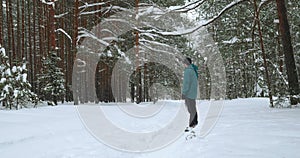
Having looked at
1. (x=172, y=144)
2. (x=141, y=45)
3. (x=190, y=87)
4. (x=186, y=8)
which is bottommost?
(x=172, y=144)

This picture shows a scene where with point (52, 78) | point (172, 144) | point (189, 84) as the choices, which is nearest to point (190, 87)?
point (189, 84)

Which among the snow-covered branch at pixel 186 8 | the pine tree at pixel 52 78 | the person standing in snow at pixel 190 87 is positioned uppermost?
the snow-covered branch at pixel 186 8

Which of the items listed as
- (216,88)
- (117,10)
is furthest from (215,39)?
(216,88)

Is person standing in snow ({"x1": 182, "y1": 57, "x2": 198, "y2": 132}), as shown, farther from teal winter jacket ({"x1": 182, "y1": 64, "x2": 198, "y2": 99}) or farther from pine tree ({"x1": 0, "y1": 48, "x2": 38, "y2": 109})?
pine tree ({"x1": 0, "y1": 48, "x2": 38, "y2": 109})

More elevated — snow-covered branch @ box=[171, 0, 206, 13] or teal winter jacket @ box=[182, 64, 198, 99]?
snow-covered branch @ box=[171, 0, 206, 13]

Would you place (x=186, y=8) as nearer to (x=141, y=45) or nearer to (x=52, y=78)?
(x=52, y=78)

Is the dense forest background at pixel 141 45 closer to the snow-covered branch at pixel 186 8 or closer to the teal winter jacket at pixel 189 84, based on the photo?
the snow-covered branch at pixel 186 8

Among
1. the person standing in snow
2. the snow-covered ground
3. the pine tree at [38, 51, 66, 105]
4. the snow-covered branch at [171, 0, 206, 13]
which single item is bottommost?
the snow-covered ground

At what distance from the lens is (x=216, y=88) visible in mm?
51812

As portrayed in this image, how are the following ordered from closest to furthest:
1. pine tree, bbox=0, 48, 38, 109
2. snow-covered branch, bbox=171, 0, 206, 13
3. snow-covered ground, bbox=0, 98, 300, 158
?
1. snow-covered ground, bbox=0, 98, 300, 158
2. snow-covered branch, bbox=171, 0, 206, 13
3. pine tree, bbox=0, 48, 38, 109

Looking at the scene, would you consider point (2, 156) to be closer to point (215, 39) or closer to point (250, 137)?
point (250, 137)

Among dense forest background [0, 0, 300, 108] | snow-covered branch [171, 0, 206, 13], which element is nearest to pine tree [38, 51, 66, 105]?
dense forest background [0, 0, 300, 108]

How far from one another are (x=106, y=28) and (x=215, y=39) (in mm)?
16978

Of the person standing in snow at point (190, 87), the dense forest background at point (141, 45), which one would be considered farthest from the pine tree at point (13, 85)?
the person standing in snow at point (190, 87)
